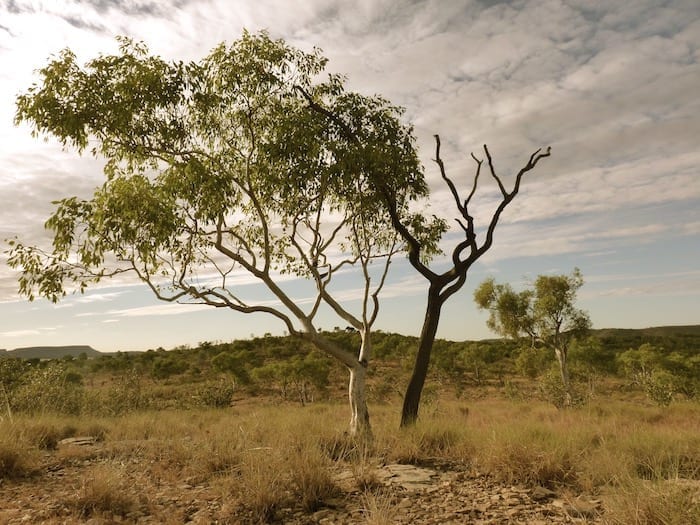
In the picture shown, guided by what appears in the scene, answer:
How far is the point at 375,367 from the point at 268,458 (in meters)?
49.1

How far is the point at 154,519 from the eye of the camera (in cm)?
570

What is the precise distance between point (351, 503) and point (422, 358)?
222 inches

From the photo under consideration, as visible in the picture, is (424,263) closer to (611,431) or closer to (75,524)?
(611,431)

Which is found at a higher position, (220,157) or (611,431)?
(220,157)

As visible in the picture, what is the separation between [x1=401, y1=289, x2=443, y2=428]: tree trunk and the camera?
36.2 ft

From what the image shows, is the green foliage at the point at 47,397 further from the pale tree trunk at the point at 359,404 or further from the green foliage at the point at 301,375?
the green foliage at the point at 301,375

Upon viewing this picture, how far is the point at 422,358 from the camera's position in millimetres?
11328

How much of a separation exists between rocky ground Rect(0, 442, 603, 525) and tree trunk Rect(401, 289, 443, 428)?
3.57 m

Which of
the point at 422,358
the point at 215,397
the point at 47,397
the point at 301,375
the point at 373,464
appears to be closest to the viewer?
the point at 373,464

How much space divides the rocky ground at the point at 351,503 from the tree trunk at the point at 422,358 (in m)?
3.57

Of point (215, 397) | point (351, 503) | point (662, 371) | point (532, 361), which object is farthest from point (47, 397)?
point (532, 361)

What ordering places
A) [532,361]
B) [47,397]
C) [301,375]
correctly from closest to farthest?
[47,397] < [301,375] < [532,361]

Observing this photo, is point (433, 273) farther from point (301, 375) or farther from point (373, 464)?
point (301, 375)

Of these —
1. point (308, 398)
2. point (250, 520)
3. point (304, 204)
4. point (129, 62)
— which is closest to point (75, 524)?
point (250, 520)
